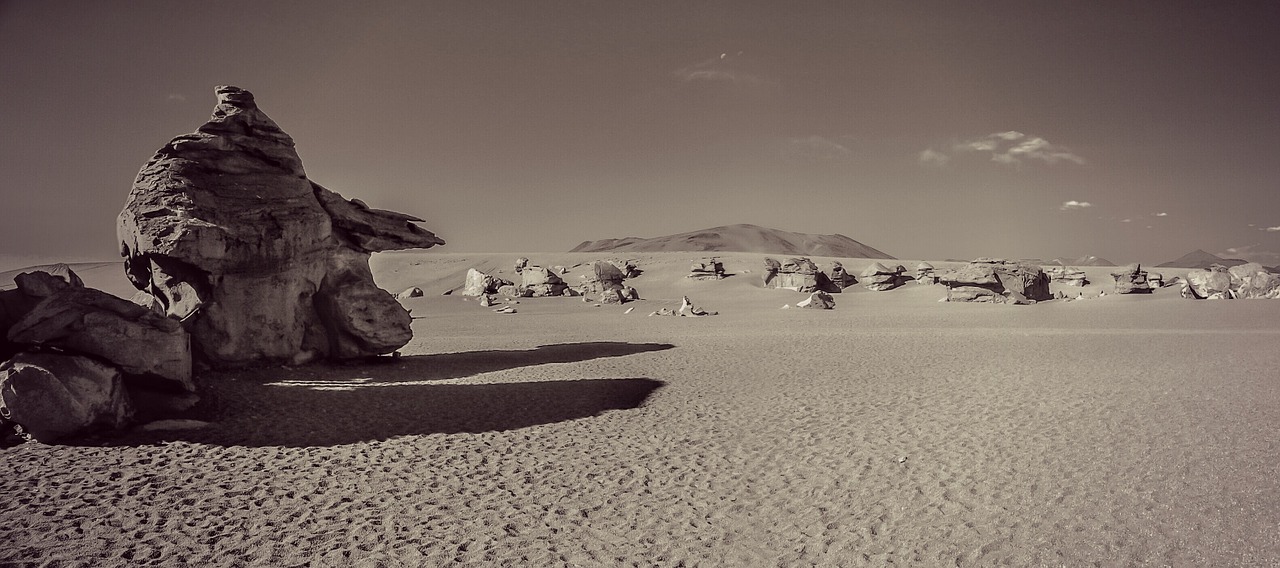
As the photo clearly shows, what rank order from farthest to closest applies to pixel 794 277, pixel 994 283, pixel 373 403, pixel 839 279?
pixel 839 279 → pixel 794 277 → pixel 994 283 → pixel 373 403

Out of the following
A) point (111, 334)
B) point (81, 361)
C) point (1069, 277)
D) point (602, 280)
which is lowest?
point (81, 361)

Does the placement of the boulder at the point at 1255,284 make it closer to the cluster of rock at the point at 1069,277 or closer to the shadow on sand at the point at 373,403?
the cluster of rock at the point at 1069,277

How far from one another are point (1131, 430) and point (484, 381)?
1111 cm

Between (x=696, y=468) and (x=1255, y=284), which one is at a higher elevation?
(x=1255, y=284)

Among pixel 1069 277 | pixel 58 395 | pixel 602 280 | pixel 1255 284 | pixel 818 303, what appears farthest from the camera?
pixel 1069 277

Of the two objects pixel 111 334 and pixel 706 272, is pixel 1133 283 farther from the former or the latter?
pixel 111 334

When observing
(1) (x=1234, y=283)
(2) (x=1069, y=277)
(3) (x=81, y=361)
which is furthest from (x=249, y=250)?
(2) (x=1069, y=277)

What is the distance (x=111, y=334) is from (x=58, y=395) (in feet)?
4.01

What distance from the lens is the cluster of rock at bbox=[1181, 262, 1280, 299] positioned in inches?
1062

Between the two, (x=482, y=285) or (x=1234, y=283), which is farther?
(x=482, y=285)

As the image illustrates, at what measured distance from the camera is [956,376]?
12594 mm

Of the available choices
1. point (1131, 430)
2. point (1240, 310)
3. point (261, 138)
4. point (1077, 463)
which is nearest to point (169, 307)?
point (261, 138)

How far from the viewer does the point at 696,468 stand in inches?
306

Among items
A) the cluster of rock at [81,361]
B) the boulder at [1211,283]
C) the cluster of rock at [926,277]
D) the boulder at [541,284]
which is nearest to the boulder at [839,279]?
the cluster of rock at [926,277]
